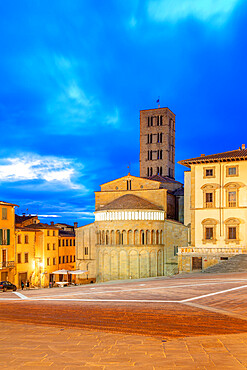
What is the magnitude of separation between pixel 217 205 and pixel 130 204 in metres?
17.7

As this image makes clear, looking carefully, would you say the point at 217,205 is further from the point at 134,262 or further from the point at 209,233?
the point at 134,262

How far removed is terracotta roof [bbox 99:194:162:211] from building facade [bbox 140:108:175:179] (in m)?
38.3

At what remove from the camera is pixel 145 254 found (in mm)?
64062

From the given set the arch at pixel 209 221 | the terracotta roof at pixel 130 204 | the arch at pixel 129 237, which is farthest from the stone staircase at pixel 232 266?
the terracotta roof at pixel 130 204

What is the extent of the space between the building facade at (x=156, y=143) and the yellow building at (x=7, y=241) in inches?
2125

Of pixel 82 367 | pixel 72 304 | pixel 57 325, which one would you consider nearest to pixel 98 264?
pixel 72 304

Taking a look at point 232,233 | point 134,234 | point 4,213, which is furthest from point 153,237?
point 4,213

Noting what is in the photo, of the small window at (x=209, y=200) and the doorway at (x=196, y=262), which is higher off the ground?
the small window at (x=209, y=200)

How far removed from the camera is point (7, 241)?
5753cm

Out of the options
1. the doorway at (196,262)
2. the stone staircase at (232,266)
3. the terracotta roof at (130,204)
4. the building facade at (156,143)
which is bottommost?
the doorway at (196,262)

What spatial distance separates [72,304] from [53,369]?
983 centimetres

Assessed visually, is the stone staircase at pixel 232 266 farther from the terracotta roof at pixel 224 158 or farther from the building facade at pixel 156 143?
the building facade at pixel 156 143

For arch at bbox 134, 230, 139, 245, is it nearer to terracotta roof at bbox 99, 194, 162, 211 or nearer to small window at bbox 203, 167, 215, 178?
terracotta roof at bbox 99, 194, 162, 211

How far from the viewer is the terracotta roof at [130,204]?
64375 mm
